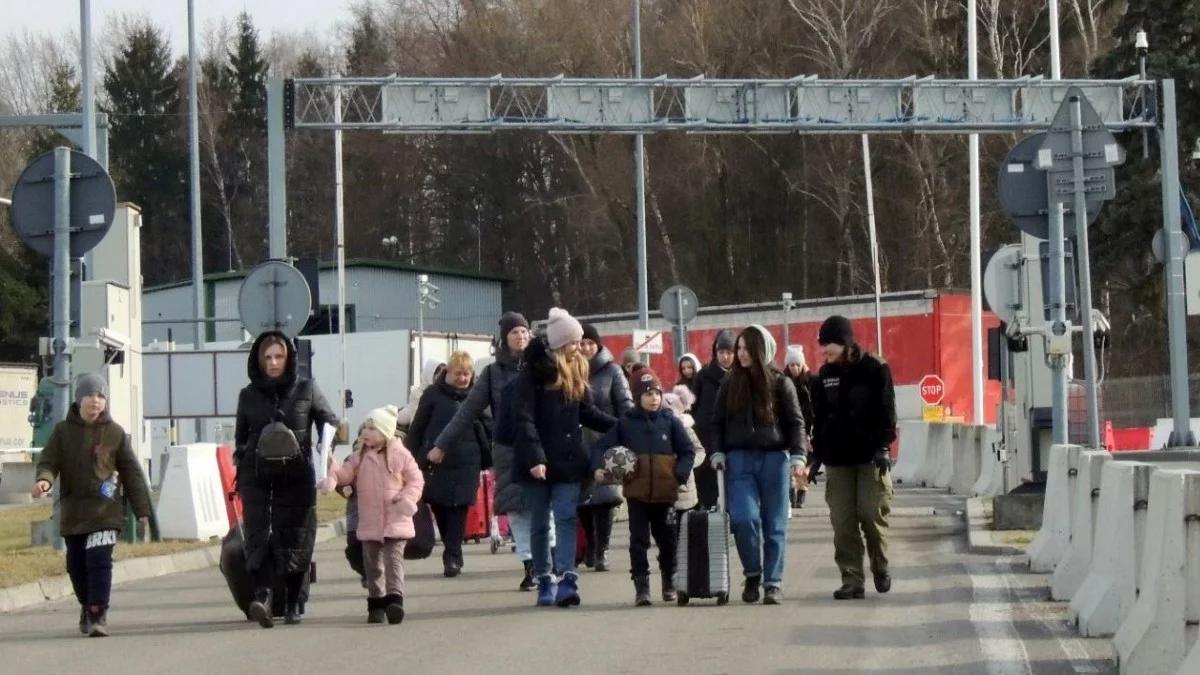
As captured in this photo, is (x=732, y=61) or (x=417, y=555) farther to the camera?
(x=732, y=61)

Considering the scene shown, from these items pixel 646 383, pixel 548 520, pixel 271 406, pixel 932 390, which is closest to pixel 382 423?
pixel 271 406

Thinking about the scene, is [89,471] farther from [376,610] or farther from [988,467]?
[988,467]

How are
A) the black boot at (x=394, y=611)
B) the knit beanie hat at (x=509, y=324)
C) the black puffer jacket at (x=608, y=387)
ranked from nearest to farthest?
the black boot at (x=394, y=611), the black puffer jacket at (x=608, y=387), the knit beanie hat at (x=509, y=324)

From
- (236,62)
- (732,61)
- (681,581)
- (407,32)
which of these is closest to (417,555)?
(681,581)

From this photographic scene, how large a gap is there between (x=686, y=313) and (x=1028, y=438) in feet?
53.3

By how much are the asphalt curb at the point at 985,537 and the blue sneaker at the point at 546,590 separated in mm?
4704

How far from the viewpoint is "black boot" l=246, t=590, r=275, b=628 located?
12.2 m

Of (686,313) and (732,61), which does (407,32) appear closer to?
(732,61)

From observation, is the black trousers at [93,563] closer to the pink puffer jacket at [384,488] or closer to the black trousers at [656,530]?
the pink puffer jacket at [384,488]

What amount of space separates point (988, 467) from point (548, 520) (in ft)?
46.4

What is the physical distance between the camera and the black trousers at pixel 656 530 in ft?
43.5

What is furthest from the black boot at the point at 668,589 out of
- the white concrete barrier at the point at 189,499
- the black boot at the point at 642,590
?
the white concrete barrier at the point at 189,499

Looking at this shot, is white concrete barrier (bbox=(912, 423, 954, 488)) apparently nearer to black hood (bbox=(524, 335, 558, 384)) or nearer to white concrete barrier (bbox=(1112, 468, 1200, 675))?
black hood (bbox=(524, 335, 558, 384))

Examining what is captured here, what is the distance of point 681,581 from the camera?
12.9 meters
